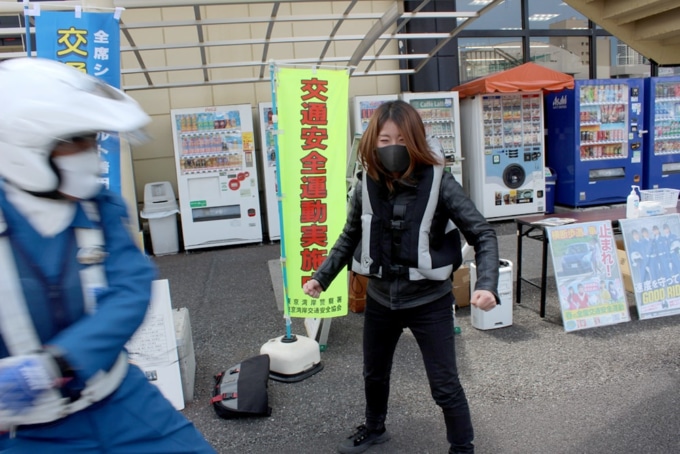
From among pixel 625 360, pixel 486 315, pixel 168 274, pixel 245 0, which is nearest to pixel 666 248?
pixel 625 360

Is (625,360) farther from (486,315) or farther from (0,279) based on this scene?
(0,279)

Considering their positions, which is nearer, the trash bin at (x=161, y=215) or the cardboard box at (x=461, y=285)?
the cardboard box at (x=461, y=285)

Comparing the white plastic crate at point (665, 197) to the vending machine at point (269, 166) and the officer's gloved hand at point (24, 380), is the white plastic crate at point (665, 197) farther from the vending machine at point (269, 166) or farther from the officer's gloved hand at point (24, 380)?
the officer's gloved hand at point (24, 380)

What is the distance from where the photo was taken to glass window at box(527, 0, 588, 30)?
9.31m

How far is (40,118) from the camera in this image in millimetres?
1226

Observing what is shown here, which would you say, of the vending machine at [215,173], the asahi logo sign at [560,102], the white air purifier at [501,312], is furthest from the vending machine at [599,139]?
the vending machine at [215,173]

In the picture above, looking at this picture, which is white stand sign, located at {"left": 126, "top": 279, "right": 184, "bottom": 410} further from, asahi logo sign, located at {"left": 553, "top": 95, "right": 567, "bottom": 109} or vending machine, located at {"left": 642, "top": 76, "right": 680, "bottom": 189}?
vending machine, located at {"left": 642, "top": 76, "right": 680, "bottom": 189}

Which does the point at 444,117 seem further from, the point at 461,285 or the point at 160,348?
the point at 160,348

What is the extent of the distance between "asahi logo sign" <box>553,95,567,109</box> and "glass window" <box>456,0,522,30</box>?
4.90ft

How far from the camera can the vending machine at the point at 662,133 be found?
8.77 metres

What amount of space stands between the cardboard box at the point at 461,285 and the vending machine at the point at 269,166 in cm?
360

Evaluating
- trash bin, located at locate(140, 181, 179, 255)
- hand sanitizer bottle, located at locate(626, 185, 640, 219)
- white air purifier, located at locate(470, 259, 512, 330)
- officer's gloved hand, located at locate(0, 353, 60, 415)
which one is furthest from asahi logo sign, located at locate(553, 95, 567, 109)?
officer's gloved hand, located at locate(0, 353, 60, 415)

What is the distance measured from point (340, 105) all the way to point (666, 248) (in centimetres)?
306

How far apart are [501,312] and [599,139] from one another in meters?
5.55
